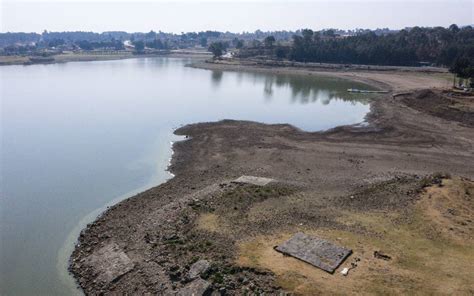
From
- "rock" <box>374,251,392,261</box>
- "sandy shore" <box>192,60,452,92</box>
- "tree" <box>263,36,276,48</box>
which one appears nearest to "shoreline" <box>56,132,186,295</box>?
"rock" <box>374,251,392,261</box>

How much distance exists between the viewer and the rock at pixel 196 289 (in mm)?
16692

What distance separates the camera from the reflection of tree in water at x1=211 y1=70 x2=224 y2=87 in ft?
296

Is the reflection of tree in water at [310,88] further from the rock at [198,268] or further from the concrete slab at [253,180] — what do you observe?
the rock at [198,268]

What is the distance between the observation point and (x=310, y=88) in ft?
270

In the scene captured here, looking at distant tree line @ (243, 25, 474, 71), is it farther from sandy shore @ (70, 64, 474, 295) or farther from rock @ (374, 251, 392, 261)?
rock @ (374, 251, 392, 261)

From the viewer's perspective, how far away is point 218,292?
1688 centimetres

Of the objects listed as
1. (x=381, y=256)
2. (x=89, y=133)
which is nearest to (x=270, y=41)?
(x=89, y=133)

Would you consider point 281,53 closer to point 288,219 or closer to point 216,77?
point 216,77

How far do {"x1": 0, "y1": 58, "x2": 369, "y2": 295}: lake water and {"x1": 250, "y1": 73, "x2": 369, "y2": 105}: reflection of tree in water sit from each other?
0.21 m

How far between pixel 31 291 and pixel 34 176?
16.4m

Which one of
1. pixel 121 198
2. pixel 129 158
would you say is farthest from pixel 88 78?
pixel 121 198

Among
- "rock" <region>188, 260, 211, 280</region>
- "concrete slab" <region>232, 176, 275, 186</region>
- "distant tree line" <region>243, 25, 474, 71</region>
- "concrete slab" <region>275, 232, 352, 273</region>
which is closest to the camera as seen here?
"rock" <region>188, 260, 211, 280</region>

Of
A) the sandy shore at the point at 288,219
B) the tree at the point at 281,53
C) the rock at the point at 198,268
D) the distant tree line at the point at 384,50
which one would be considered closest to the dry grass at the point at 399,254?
the sandy shore at the point at 288,219

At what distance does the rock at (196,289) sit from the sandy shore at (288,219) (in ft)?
0.31
